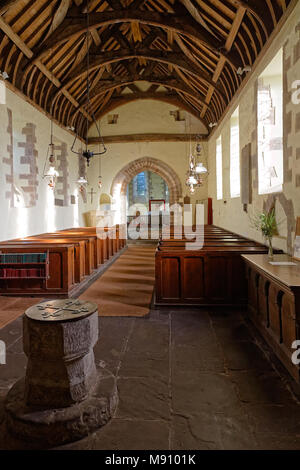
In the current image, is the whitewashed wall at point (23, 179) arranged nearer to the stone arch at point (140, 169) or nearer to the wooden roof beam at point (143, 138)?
the wooden roof beam at point (143, 138)

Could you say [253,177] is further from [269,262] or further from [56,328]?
[56,328]

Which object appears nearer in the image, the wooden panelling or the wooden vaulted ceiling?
the wooden panelling

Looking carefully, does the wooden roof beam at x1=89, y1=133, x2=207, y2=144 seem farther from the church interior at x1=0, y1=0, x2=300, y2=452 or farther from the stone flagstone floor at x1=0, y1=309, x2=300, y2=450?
the stone flagstone floor at x1=0, y1=309, x2=300, y2=450

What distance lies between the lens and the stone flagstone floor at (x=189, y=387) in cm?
170

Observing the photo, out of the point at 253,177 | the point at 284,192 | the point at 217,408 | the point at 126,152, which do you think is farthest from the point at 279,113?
the point at 126,152

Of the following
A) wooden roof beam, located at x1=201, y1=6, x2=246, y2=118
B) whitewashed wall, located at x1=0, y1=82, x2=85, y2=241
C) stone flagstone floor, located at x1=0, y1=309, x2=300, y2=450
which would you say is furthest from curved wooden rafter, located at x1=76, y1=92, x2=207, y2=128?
stone flagstone floor, located at x1=0, y1=309, x2=300, y2=450

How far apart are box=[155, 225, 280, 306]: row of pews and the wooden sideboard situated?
391mm

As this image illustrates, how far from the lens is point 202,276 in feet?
13.4

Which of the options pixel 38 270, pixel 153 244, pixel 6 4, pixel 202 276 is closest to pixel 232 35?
pixel 6 4

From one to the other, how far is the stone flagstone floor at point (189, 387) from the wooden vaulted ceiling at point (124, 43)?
11.9 ft

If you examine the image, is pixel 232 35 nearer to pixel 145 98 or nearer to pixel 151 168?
pixel 145 98

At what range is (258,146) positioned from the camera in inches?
194

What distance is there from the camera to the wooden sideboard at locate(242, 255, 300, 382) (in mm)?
2285
